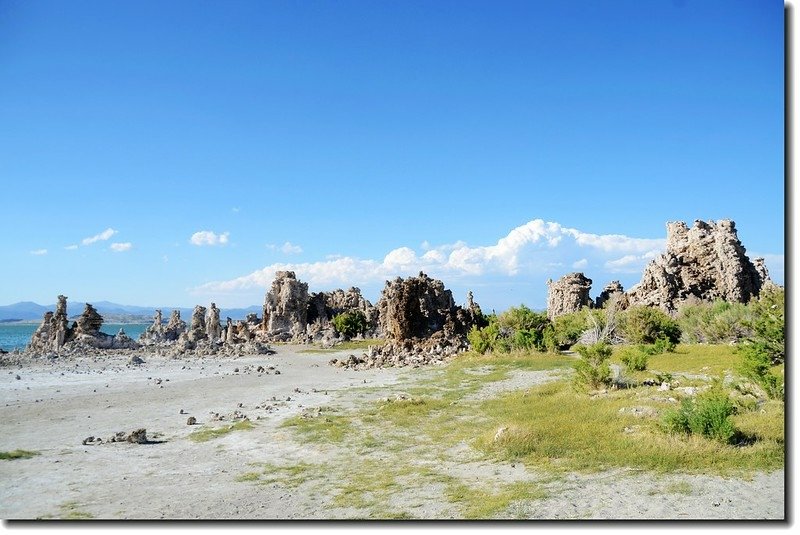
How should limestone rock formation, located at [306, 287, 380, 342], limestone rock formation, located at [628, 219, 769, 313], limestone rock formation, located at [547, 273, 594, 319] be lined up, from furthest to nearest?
limestone rock formation, located at [306, 287, 380, 342]
limestone rock formation, located at [547, 273, 594, 319]
limestone rock formation, located at [628, 219, 769, 313]

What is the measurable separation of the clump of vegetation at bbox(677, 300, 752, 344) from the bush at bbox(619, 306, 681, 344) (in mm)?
1070

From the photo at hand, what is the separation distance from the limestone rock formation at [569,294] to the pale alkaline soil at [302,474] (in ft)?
143

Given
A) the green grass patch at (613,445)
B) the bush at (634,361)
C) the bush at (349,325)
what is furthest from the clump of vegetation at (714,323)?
→ the bush at (349,325)

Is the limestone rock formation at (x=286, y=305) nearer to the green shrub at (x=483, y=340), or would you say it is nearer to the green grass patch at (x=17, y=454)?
the green shrub at (x=483, y=340)

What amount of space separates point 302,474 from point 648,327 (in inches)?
1353

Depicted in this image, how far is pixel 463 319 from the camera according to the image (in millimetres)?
53938

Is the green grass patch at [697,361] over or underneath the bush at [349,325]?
underneath

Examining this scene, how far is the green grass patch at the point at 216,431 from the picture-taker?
14445 millimetres

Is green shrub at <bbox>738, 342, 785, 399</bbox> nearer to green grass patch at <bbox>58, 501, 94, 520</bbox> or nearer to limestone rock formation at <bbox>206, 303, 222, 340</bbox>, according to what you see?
green grass patch at <bbox>58, 501, 94, 520</bbox>

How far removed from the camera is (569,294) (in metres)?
62.7

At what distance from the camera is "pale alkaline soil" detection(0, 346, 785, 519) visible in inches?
318

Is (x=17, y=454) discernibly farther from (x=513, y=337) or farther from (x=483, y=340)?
(x=513, y=337)

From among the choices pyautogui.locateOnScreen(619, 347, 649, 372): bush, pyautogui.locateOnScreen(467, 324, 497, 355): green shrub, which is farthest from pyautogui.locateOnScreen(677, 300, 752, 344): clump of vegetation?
pyautogui.locateOnScreen(467, 324, 497, 355): green shrub

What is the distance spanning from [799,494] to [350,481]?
710 cm
